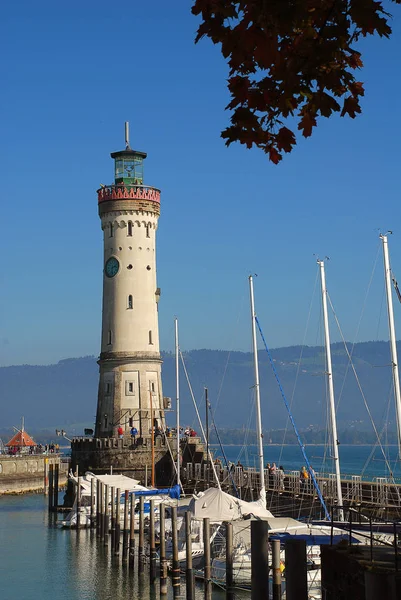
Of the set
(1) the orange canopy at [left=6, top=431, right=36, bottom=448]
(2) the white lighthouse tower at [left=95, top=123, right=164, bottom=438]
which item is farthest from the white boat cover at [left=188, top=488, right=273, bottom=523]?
(1) the orange canopy at [left=6, top=431, right=36, bottom=448]

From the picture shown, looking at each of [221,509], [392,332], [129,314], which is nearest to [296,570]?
[221,509]

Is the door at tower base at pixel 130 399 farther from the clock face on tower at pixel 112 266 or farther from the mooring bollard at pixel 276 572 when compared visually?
the mooring bollard at pixel 276 572

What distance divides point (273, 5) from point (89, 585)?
1423 inches

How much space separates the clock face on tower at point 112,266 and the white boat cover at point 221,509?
115ft

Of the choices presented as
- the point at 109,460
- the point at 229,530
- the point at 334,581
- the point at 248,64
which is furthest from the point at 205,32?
the point at 109,460

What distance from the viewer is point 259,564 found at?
18094 mm

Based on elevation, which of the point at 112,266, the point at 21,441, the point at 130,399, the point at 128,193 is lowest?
the point at 21,441

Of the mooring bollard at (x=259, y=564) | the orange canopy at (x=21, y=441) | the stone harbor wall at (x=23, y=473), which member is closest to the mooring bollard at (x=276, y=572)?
the mooring bollard at (x=259, y=564)

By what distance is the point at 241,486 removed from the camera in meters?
57.9

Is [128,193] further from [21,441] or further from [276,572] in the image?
[21,441]

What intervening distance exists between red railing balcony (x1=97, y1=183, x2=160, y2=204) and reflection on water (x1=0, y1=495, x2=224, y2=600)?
1012 inches

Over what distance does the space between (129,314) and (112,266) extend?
13.3ft

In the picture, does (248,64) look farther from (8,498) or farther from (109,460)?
(8,498)

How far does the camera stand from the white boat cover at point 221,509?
40.5 meters
